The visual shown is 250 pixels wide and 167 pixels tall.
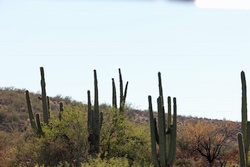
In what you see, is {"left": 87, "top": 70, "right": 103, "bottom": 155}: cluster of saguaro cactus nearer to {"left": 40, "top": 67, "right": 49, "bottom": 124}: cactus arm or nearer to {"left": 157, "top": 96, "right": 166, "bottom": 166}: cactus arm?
{"left": 40, "top": 67, "right": 49, "bottom": 124}: cactus arm

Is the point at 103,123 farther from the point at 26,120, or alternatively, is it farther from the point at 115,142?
the point at 26,120

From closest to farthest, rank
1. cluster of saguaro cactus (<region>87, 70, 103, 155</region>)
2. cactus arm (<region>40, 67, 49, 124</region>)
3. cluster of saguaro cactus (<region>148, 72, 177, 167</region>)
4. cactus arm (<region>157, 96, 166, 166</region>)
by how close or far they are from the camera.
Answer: cactus arm (<region>157, 96, 166, 166</region>), cluster of saguaro cactus (<region>148, 72, 177, 167</region>), cactus arm (<region>40, 67, 49, 124</region>), cluster of saguaro cactus (<region>87, 70, 103, 155</region>)

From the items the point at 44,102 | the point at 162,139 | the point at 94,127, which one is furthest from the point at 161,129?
the point at 44,102

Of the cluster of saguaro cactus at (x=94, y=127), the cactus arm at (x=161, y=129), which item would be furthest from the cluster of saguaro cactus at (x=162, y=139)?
the cluster of saguaro cactus at (x=94, y=127)

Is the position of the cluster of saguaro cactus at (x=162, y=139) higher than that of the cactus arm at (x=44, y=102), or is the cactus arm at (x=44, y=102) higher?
the cactus arm at (x=44, y=102)

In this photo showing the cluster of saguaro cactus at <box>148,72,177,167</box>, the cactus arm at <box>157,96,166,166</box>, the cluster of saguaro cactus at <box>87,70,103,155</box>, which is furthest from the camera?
the cluster of saguaro cactus at <box>87,70,103,155</box>

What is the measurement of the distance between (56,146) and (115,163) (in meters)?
4.09

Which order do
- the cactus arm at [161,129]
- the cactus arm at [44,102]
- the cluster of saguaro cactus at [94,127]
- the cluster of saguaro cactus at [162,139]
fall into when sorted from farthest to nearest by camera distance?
the cluster of saguaro cactus at [94,127] < the cactus arm at [44,102] < the cluster of saguaro cactus at [162,139] < the cactus arm at [161,129]

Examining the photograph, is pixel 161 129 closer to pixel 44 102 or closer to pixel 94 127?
pixel 94 127

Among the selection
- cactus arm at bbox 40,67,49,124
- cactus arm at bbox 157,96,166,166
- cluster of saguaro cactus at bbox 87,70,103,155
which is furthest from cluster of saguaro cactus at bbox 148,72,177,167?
cactus arm at bbox 40,67,49,124

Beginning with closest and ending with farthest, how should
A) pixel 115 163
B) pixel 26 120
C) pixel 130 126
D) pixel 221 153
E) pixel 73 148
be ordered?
1. pixel 115 163
2. pixel 73 148
3. pixel 130 126
4. pixel 221 153
5. pixel 26 120

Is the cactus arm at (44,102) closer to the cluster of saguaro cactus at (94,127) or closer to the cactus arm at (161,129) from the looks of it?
the cluster of saguaro cactus at (94,127)

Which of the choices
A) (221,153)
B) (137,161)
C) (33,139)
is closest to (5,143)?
(33,139)

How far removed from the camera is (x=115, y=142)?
23094 mm
